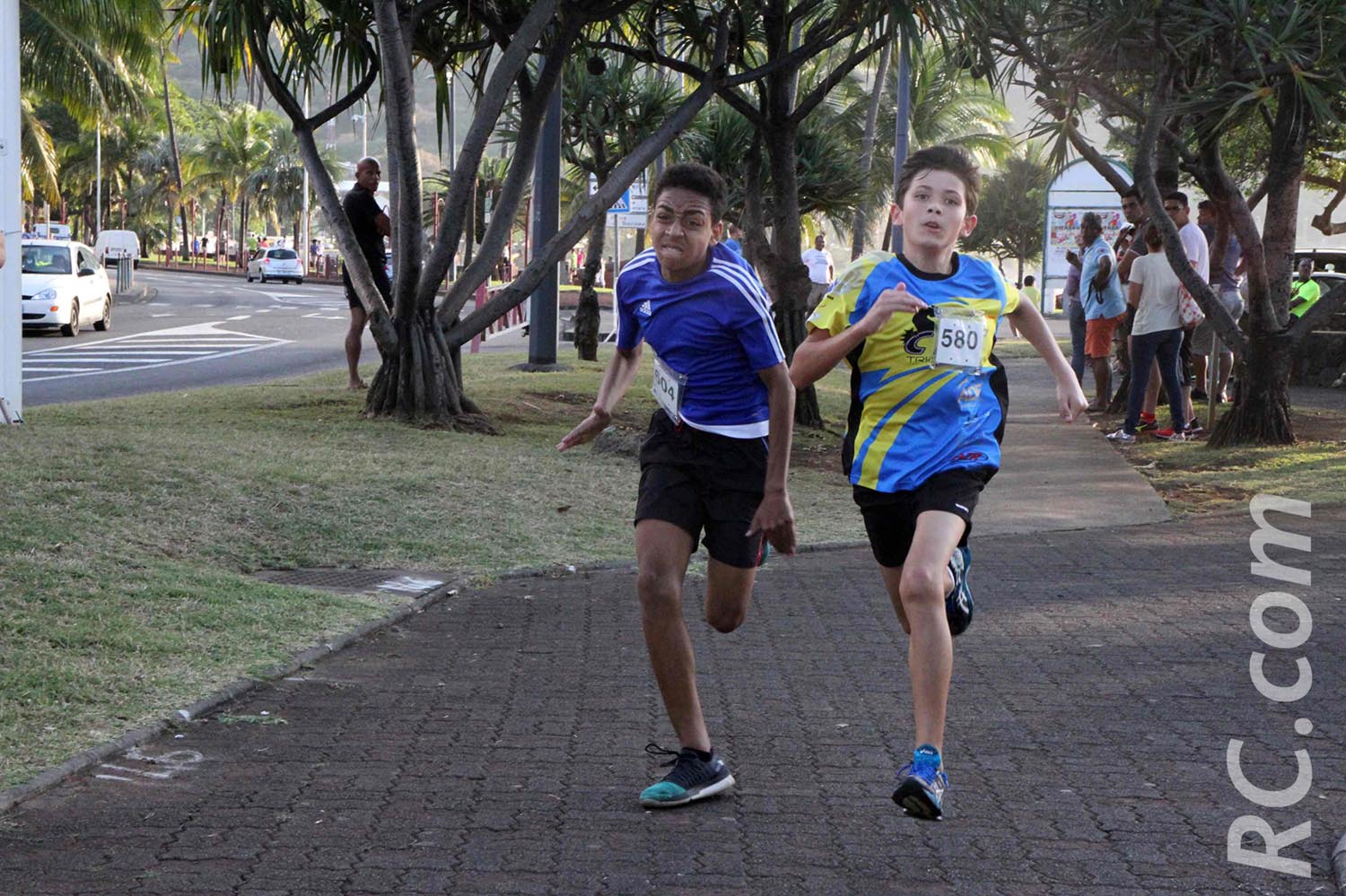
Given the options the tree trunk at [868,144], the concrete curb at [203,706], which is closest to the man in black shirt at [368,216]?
the concrete curb at [203,706]

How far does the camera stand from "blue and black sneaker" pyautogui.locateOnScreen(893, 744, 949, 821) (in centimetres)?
420

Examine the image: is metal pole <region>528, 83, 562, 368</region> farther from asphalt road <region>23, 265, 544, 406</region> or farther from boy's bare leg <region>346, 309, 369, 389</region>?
asphalt road <region>23, 265, 544, 406</region>

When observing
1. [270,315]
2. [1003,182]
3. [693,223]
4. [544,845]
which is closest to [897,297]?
[693,223]

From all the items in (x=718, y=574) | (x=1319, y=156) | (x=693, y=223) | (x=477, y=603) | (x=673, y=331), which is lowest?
(x=477, y=603)

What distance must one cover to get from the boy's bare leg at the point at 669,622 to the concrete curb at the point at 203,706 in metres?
1.72

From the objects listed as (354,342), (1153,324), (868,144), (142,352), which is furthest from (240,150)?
(1153,324)

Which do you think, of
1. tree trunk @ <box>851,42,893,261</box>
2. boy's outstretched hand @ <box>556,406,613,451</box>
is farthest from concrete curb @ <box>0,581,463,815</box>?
tree trunk @ <box>851,42,893,261</box>

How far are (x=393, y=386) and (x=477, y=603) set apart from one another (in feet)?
20.0

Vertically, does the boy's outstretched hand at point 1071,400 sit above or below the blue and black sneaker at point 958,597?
above

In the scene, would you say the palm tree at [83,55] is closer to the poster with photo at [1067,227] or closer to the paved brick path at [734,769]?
the paved brick path at [734,769]

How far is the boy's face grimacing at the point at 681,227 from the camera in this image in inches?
192

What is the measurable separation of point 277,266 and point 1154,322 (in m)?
59.5

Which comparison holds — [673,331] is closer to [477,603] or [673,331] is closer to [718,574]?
[718,574]

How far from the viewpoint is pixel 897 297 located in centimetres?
450
